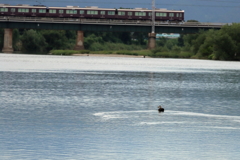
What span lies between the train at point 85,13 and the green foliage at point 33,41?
25.1 meters

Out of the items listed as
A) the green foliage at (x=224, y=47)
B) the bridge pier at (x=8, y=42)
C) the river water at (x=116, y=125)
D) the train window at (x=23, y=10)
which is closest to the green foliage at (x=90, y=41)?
the bridge pier at (x=8, y=42)

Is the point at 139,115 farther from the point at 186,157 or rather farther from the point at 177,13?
the point at 177,13

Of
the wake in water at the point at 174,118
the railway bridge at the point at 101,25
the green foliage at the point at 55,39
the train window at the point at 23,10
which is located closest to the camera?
the wake in water at the point at 174,118

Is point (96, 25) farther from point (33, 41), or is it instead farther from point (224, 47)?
point (224, 47)

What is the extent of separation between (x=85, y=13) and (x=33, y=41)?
3625 cm

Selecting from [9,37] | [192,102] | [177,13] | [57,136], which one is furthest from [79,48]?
[57,136]

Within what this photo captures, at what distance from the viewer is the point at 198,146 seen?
19281 millimetres

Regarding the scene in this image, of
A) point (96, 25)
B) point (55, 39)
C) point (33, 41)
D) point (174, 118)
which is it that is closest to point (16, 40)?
point (33, 41)

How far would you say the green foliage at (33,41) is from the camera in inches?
7096

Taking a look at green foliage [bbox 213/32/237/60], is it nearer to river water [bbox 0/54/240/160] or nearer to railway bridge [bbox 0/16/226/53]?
railway bridge [bbox 0/16/226/53]

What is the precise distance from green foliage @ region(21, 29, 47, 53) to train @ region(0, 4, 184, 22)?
25084 mm

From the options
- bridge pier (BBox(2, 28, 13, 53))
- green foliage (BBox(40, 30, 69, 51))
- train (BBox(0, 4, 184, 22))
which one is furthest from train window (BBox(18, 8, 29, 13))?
green foliage (BBox(40, 30, 69, 51))

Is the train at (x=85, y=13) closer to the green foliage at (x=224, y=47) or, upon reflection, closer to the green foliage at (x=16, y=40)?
the green foliage at (x=224, y=47)

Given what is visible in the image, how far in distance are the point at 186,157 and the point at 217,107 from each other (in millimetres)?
14318
